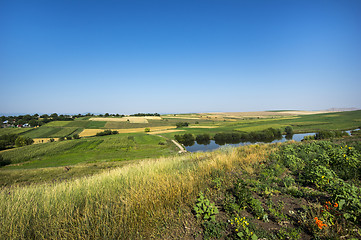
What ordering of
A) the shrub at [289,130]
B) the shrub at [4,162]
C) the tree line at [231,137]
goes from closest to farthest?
the shrub at [4,162] → the tree line at [231,137] → the shrub at [289,130]

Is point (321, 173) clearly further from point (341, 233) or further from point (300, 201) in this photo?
point (341, 233)

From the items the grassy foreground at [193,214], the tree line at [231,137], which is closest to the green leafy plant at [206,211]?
the grassy foreground at [193,214]

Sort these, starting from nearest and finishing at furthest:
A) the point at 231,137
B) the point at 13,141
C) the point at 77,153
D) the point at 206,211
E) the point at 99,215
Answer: the point at 99,215, the point at 206,211, the point at 77,153, the point at 13,141, the point at 231,137

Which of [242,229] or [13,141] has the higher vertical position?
[242,229]

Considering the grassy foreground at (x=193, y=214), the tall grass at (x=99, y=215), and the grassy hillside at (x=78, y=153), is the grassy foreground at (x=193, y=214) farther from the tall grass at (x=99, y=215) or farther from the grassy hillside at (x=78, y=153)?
the grassy hillside at (x=78, y=153)

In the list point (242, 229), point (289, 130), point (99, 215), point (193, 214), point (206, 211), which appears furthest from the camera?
point (289, 130)

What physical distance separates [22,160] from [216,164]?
51282 mm

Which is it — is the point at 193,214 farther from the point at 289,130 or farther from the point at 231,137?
the point at 289,130

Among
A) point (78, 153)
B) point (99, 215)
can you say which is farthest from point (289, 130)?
point (78, 153)

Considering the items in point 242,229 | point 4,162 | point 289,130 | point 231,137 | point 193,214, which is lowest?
point 231,137

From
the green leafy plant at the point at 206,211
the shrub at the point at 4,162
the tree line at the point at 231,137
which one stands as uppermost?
the green leafy plant at the point at 206,211

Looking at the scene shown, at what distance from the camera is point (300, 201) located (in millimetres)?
4258

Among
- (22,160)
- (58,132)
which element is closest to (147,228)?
(22,160)

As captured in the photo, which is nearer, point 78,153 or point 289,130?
point 78,153
